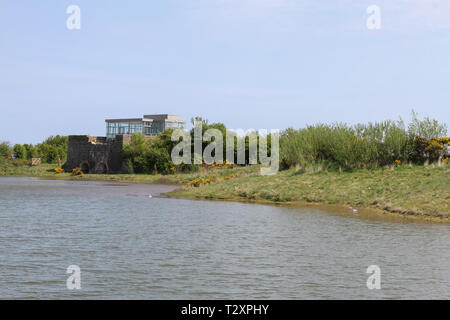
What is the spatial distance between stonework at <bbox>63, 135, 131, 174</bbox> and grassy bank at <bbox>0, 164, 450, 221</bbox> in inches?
1715

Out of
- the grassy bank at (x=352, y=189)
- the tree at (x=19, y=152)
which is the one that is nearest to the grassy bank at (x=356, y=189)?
the grassy bank at (x=352, y=189)

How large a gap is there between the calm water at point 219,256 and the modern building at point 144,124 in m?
86.4

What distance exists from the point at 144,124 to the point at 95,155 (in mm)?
24676

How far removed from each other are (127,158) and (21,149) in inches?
1808

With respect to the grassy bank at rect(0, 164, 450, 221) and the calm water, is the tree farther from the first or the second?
the calm water

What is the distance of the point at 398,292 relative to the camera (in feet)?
40.0

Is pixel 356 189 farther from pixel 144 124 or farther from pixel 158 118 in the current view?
pixel 158 118

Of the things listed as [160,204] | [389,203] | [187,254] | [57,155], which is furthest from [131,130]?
[187,254]

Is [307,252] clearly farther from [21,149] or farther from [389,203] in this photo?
[21,149]

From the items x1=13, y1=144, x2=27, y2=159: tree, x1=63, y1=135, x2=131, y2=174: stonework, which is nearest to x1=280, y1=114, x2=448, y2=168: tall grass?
x1=63, y1=135, x2=131, y2=174: stonework

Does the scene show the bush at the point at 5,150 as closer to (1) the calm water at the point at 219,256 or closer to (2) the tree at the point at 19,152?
(2) the tree at the point at 19,152

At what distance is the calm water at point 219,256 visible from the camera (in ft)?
40.0

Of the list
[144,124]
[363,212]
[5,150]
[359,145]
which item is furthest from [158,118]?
[363,212]

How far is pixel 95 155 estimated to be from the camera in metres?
89.0
